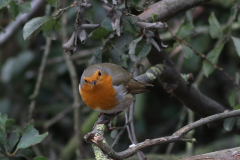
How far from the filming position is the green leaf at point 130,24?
186 centimetres

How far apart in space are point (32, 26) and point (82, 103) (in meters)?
2.10

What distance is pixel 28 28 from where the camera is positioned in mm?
1918

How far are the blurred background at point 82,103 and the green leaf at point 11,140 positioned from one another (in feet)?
6.06

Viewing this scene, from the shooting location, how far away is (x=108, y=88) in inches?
96.6

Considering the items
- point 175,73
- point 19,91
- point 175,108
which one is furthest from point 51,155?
point 175,73

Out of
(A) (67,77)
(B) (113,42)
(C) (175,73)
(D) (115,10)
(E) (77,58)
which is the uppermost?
(D) (115,10)

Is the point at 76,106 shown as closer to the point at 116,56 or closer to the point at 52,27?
the point at 116,56

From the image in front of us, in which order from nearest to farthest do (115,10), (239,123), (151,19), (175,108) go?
1. (115,10)
2. (151,19)
3. (239,123)
4. (175,108)

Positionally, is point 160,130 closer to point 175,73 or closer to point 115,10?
point 175,73

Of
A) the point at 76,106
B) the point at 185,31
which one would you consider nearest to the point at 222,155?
the point at 185,31

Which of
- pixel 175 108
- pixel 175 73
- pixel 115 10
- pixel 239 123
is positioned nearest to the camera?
pixel 115 10

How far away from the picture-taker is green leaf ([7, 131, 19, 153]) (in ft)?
6.37

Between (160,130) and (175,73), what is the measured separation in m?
2.22

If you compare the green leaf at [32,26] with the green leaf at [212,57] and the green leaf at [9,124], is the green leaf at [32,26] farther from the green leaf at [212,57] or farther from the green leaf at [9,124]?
the green leaf at [212,57]
